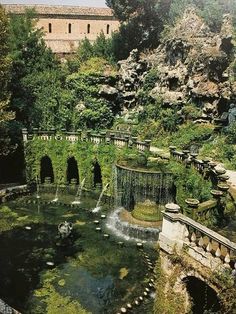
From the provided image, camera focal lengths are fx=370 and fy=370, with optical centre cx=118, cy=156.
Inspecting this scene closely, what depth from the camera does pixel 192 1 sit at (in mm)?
43594

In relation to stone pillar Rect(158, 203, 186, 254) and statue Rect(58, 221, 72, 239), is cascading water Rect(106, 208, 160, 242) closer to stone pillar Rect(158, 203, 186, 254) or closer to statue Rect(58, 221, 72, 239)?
statue Rect(58, 221, 72, 239)

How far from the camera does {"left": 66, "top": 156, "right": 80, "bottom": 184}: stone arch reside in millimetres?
28016

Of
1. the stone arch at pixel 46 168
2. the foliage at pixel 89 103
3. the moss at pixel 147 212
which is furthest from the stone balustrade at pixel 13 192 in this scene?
the foliage at pixel 89 103

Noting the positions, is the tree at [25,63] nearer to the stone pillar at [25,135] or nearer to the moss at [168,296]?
the stone pillar at [25,135]

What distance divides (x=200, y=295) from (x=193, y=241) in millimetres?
2289

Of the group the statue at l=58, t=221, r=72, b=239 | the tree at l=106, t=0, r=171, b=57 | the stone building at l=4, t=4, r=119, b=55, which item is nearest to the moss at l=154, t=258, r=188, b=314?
the statue at l=58, t=221, r=72, b=239

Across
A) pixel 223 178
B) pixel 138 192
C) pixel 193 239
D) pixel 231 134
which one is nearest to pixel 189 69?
pixel 231 134

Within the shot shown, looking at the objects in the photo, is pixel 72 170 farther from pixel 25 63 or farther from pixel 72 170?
pixel 25 63

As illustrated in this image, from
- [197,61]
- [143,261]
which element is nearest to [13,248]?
[143,261]

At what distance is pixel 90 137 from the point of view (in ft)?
86.3

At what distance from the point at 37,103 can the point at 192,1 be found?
2433 cm

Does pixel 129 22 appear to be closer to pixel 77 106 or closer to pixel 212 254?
pixel 77 106

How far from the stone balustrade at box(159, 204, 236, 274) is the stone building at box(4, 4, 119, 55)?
127 ft

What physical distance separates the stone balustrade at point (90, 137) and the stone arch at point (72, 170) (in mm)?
1965
